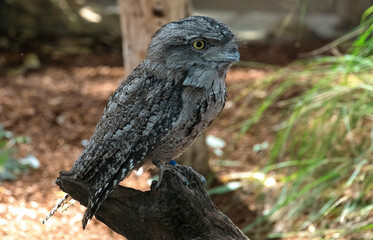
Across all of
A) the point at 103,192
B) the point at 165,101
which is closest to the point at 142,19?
the point at 165,101

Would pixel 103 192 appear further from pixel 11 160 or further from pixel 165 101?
pixel 11 160

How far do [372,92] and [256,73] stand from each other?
3024 millimetres

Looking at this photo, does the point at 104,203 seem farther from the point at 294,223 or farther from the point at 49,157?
the point at 49,157

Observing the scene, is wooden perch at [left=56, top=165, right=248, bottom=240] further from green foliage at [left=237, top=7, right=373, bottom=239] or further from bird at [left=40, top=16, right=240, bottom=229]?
green foliage at [left=237, top=7, right=373, bottom=239]

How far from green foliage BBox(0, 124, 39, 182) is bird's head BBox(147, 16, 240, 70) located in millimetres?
2572

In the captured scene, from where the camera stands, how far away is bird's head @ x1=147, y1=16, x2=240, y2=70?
1996 millimetres

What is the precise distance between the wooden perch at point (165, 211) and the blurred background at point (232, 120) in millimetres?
549

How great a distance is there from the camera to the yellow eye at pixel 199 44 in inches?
79.2

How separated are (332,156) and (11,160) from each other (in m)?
2.62

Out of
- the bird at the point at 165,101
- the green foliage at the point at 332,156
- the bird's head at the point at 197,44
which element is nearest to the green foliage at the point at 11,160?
the green foliage at the point at 332,156

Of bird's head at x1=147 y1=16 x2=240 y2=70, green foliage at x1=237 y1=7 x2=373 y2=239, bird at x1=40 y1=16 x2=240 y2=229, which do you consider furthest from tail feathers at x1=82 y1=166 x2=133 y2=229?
green foliage at x1=237 y1=7 x2=373 y2=239

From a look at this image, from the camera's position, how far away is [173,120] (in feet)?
6.82

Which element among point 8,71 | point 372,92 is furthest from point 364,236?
point 8,71

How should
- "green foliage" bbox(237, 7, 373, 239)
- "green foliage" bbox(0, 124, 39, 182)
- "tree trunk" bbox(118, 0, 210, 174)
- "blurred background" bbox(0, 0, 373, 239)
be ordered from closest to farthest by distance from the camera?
"green foliage" bbox(237, 7, 373, 239), "blurred background" bbox(0, 0, 373, 239), "tree trunk" bbox(118, 0, 210, 174), "green foliage" bbox(0, 124, 39, 182)
